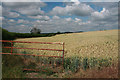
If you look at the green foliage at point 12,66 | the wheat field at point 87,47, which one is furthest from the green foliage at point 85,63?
the green foliage at point 12,66

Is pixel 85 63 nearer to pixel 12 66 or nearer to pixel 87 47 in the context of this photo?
pixel 87 47

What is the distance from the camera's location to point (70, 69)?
4.74m

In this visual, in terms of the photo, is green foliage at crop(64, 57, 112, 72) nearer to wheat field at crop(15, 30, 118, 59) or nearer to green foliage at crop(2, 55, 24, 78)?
wheat field at crop(15, 30, 118, 59)

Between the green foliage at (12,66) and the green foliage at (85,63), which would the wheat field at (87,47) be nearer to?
the green foliage at (85,63)

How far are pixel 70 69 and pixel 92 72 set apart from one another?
872 mm

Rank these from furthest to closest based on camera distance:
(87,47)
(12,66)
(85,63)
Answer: (87,47) → (12,66) → (85,63)

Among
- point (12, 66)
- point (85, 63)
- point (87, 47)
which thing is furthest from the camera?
point (87, 47)

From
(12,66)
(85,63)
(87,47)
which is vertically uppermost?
(87,47)

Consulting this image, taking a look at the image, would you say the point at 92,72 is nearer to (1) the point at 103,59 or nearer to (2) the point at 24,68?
(1) the point at 103,59

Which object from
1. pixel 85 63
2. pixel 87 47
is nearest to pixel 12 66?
pixel 85 63

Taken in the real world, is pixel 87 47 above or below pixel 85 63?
above

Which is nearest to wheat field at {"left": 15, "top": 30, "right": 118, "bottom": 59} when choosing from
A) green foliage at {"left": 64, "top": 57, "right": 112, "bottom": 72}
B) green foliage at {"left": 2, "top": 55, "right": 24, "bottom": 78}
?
green foliage at {"left": 64, "top": 57, "right": 112, "bottom": 72}

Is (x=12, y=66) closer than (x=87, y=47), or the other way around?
(x=12, y=66)

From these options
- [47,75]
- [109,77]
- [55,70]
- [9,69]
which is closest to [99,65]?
[109,77]
